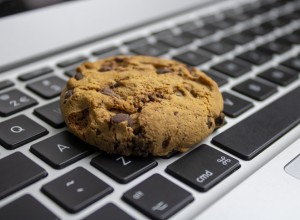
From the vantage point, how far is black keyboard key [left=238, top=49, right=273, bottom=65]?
1.81ft

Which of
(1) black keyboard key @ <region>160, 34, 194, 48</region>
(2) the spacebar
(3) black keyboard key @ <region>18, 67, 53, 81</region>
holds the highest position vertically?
(3) black keyboard key @ <region>18, 67, 53, 81</region>

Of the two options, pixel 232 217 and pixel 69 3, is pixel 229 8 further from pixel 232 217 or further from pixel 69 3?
pixel 232 217

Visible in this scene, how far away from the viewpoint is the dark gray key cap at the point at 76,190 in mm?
298

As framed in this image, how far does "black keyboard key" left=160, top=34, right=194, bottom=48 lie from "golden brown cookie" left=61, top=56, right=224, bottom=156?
0.58ft

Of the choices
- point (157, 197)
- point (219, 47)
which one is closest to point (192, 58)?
point (219, 47)

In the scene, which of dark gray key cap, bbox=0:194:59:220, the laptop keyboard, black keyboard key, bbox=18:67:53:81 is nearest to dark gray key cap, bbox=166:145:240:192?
the laptop keyboard

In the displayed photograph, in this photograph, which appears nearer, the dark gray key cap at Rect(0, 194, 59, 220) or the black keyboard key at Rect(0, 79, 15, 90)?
the dark gray key cap at Rect(0, 194, 59, 220)

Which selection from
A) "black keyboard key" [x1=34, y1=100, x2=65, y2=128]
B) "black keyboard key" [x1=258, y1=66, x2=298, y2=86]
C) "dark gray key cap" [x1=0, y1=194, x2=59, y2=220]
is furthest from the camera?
"black keyboard key" [x1=258, y1=66, x2=298, y2=86]

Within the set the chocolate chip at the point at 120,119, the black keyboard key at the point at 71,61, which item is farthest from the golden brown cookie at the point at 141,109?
the black keyboard key at the point at 71,61

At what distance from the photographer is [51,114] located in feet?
1.33

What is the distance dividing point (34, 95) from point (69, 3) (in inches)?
6.8

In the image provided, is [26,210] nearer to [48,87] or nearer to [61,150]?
[61,150]

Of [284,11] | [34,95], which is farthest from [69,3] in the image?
[284,11]

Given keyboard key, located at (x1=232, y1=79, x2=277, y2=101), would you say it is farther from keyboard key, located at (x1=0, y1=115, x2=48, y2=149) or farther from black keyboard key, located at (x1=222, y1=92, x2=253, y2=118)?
keyboard key, located at (x1=0, y1=115, x2=48, y2=149)
